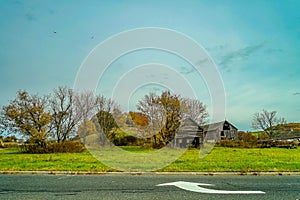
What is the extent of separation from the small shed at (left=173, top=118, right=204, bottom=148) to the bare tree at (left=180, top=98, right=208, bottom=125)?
0.74 metres

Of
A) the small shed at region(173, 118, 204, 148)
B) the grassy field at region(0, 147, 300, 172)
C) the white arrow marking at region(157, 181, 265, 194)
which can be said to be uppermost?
the small shed at region(173, 118, 204, 148)

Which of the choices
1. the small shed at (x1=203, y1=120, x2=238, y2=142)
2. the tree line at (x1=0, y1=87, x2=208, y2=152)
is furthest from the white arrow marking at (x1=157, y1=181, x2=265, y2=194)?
the small shed at (x1=203, y1=120, x2=238, y2=142)

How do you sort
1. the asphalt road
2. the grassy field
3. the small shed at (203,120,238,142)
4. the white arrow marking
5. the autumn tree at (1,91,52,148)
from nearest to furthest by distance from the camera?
the asphalt road → the white arrow marking → the grassy field → the autumn tree at (1,91,52,148) → the small shed at (203,120,238,142)

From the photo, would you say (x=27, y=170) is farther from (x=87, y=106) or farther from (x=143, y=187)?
(x=87, y=106)

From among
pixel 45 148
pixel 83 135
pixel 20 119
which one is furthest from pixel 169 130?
pixel 20 119

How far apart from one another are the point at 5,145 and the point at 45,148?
17.3 metres

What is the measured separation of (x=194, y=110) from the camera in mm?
43594

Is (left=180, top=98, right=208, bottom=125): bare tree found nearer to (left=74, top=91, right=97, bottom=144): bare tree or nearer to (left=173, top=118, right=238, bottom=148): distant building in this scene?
(left=173, top=118, right=238, bottom=148): distant building

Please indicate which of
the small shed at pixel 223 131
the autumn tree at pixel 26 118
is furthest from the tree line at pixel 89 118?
the small shed at pixel 223 131

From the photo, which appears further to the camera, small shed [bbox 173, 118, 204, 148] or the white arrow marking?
small shed [bbox 173, 118, 204, 148]

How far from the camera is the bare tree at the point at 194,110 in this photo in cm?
4065

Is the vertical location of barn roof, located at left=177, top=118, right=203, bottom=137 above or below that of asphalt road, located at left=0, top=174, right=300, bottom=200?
above

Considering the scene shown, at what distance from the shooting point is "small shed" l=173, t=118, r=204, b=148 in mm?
40625

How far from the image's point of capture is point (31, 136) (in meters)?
34.0
